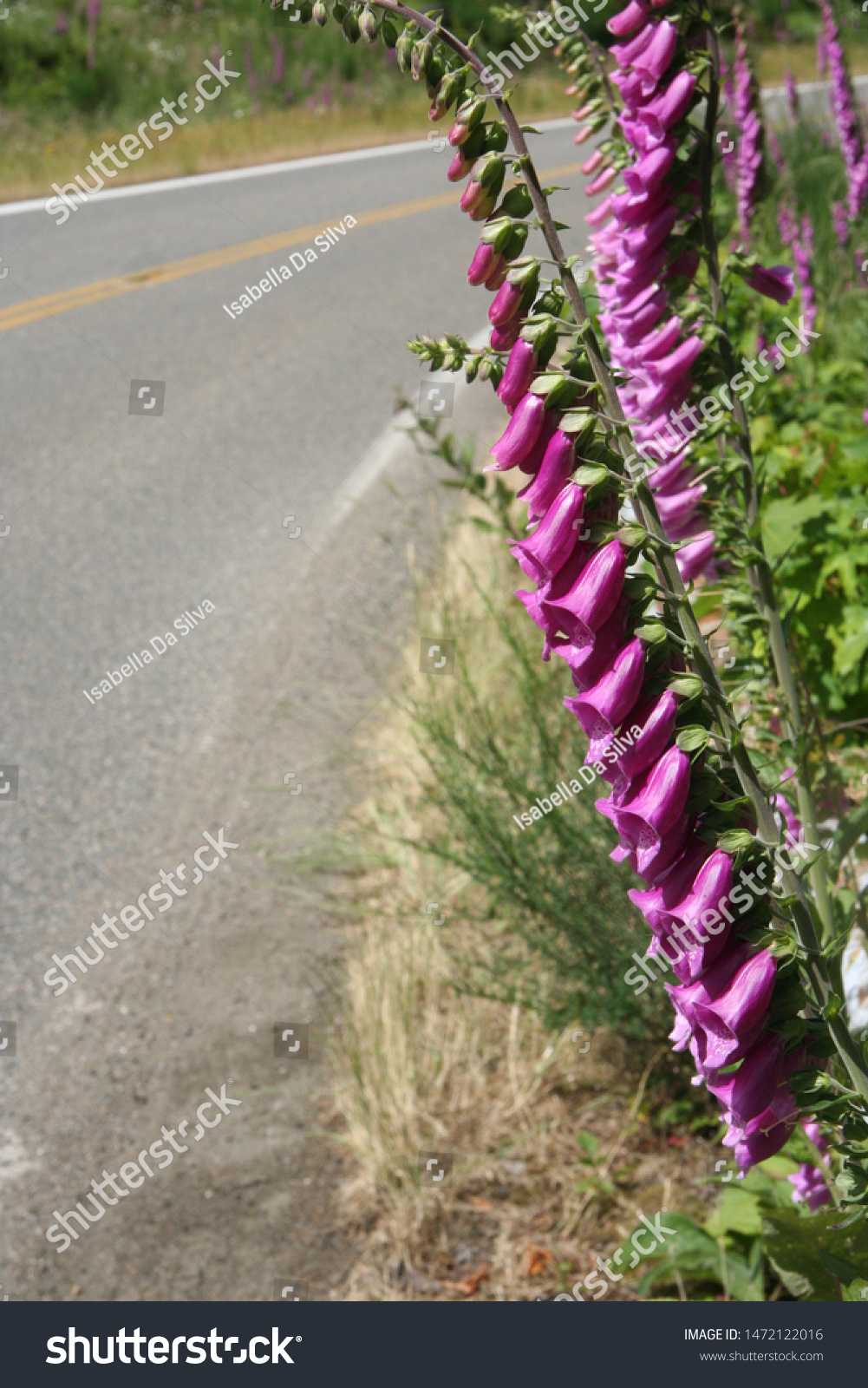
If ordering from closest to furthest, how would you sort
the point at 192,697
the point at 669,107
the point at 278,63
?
the point at 669,107
the point at 192,697
the point at 278,63

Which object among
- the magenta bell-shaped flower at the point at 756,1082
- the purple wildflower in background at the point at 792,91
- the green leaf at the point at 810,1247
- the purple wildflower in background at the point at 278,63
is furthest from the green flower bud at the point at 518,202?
the purple wildflower in background at the point at 278,63

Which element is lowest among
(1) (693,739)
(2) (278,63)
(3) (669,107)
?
(2) (278,63)

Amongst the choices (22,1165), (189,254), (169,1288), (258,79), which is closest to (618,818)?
(169,1288)

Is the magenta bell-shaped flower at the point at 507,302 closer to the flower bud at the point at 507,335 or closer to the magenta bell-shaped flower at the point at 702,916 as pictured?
Result: the flower bud at the point at 507,335

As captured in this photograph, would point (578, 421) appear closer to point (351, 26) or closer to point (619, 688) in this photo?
point (619, 688)

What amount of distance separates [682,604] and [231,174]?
14854mm

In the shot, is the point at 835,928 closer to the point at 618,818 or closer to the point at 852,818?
the point at 852,818

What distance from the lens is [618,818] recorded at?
126 centimetres

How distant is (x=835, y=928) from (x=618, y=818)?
0.68 metres

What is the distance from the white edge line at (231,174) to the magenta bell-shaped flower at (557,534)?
11.4 meters

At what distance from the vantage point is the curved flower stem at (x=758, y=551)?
69.1 inches

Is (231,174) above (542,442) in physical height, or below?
below

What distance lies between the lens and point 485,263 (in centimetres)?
130

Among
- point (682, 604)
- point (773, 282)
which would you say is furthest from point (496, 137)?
point (773, 282)
